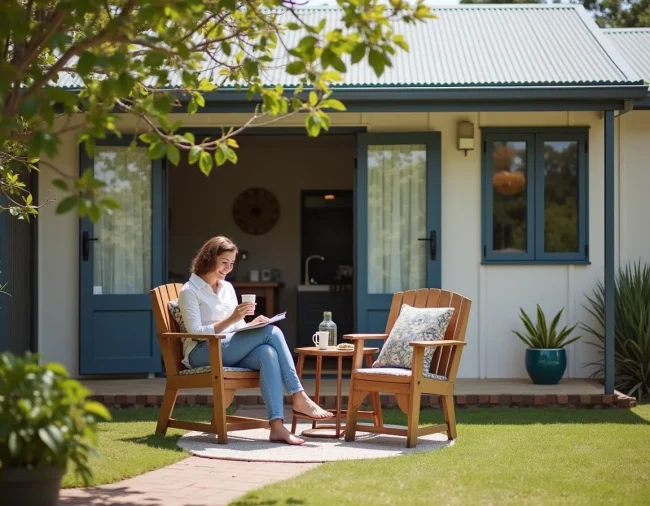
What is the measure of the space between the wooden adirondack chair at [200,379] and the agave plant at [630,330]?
3.33 meters

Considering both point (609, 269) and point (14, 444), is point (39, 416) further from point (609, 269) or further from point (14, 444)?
point (609, 269)

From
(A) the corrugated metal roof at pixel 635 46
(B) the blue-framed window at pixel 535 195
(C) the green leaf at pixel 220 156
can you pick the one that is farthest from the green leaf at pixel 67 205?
(A) the corrugated metal roof at pixel 635 46

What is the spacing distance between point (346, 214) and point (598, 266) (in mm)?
4563

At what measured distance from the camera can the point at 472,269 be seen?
8789 mm

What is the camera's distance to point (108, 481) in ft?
15.9

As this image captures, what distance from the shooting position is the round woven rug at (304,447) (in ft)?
18.5

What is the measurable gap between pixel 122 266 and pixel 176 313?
2.47 metres

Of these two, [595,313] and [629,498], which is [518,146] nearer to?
[595,313]

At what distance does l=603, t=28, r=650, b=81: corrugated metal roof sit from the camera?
32.6ft

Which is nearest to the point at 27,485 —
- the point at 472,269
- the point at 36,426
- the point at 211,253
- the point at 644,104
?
the point at 36,426

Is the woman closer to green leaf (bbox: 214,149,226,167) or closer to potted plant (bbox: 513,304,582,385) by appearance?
green leaf (bbox: 214,149,226,167)

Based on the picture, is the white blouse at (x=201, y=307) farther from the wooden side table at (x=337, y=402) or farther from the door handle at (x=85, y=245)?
the door handle at (x=85, y=245)

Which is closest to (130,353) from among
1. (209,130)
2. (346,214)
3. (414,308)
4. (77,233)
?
(77,233)

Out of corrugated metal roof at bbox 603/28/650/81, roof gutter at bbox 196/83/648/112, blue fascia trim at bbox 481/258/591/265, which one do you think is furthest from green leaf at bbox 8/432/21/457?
corrugated metal roof at bbox 603/28/650/81
